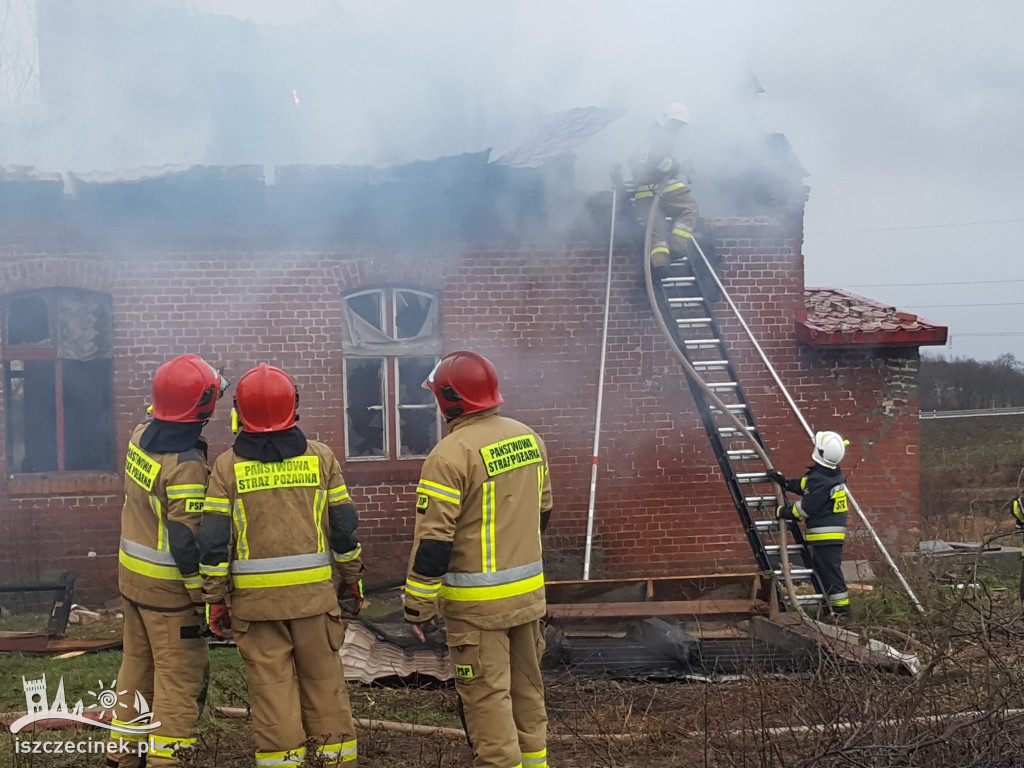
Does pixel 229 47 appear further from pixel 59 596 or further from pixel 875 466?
pixel 875 466

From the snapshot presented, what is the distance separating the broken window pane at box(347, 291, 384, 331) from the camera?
29.1 ft

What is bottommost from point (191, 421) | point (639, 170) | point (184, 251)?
point (191, 421)

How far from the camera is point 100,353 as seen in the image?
27.8 ft

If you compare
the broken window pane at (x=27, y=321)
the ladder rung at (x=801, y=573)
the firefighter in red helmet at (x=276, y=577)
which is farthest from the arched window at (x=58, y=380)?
the ladder rung at (x=801, y=573)

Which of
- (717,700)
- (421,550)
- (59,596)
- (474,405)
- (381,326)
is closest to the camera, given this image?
(421,550)

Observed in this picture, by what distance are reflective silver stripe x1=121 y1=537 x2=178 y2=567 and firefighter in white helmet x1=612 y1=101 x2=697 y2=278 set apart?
5.03 meters

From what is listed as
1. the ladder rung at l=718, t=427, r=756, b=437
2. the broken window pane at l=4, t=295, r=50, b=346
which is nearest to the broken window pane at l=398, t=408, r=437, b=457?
the ladder rung at l=718, t=427, r=756, b=437

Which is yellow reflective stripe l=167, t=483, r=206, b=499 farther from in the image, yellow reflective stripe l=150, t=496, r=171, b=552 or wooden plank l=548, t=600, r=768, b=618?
wooden plank l=548, t=600, r=768, b=618

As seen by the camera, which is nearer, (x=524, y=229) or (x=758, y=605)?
(x=758, y=605)

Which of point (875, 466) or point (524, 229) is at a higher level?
point (524, 229)

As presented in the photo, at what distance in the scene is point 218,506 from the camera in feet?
13.1

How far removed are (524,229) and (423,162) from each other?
1161 mm

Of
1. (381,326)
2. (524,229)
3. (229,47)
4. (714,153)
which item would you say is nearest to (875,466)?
(714,153)

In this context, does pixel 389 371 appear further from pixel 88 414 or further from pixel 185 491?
pixel 185 491
